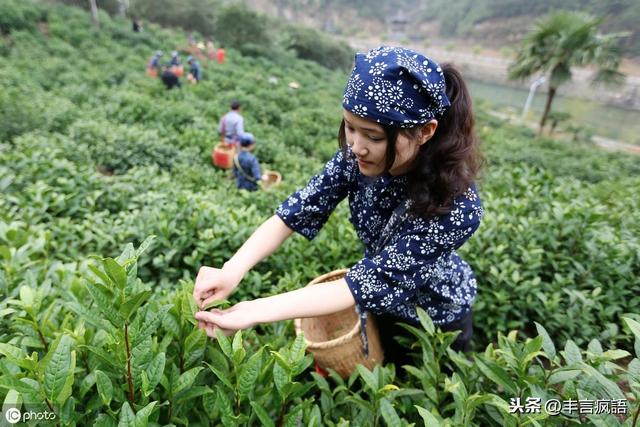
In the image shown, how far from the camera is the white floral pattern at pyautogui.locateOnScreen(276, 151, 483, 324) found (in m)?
1.25

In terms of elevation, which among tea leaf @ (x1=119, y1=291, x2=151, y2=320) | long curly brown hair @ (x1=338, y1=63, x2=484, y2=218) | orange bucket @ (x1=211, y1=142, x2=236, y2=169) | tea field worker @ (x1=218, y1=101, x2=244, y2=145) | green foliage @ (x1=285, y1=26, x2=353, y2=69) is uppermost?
long curly brown hair @ (x1=338, y1=63, x2=484, y2=218)

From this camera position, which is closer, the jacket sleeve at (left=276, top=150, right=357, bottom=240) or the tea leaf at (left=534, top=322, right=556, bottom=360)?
the tea leaf at (left=534, top=322, right=556, bottom=360)

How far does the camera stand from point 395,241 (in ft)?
4.32

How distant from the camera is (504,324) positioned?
80.7 inches

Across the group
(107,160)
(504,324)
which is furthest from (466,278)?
(107,160)

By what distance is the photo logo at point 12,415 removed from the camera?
884 mm

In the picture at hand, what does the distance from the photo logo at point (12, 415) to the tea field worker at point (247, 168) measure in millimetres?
4582

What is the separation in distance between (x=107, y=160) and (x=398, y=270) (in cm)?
464

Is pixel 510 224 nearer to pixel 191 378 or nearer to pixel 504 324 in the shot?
pixel 504 324

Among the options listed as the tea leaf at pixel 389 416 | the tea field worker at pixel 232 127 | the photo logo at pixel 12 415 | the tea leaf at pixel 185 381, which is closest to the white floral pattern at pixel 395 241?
the tea leaf at pixel 389 416

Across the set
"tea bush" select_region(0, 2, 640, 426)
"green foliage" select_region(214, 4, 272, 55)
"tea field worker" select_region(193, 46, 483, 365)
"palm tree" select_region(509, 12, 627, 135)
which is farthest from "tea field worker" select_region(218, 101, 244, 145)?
"green foliage" select_region(214, 4, 272, 55)

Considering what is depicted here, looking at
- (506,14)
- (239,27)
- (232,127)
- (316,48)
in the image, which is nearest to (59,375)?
(232,127)

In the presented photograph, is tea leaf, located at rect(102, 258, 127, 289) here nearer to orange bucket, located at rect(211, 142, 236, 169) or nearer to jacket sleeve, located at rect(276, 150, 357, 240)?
jacket sleeve, located at rect(276, 150, 357, 240)

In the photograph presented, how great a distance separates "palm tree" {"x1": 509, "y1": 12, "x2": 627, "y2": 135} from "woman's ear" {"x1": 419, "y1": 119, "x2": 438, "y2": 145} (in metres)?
15.0
